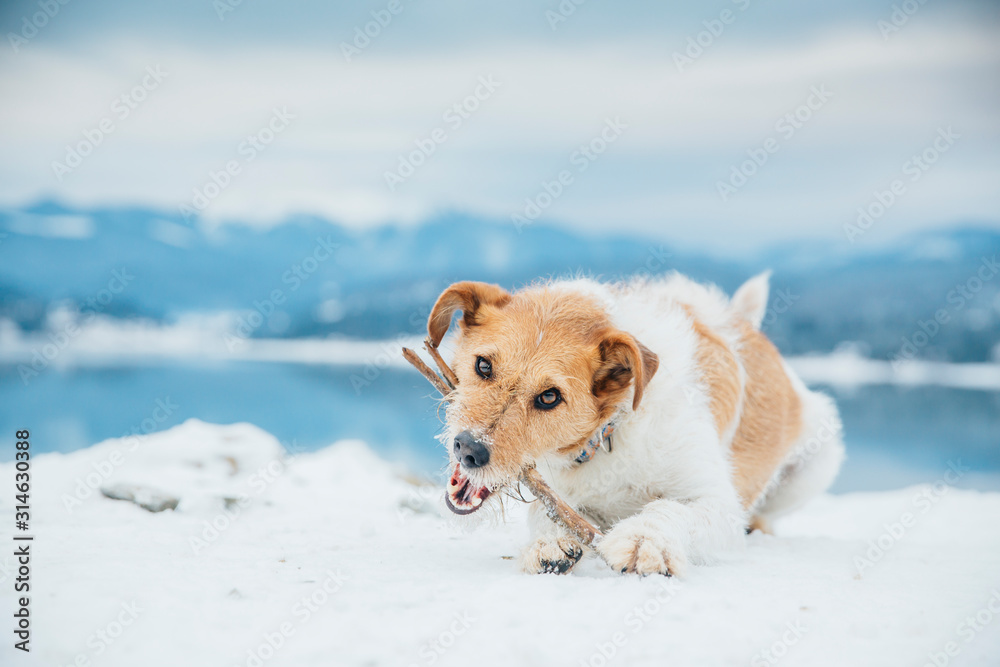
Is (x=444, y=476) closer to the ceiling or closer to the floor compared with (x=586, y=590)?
closer to the ceiling

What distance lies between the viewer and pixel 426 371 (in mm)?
4098

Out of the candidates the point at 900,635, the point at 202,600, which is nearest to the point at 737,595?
the point at 900,635

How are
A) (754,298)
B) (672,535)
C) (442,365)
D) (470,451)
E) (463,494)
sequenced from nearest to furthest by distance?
(470,451), (672,535), (463,494), (442,365), (754,298)

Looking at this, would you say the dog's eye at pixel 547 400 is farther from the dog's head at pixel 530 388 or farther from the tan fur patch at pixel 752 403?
the tan fur patch at pixel 752 403

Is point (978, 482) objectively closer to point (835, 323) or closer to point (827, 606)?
point (827, 606)

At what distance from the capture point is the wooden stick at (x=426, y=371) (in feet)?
13.4

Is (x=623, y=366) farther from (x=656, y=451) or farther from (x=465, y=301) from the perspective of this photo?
(x=465, y=301)

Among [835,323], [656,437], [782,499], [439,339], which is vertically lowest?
[782,499]

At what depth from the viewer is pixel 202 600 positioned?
303 centimetres

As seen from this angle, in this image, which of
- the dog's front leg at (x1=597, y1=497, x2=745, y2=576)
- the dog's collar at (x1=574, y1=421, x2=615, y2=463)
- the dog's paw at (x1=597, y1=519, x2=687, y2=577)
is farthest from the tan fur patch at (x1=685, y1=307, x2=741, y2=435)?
the dog's paw at (x1=597, y1=519, x2=687, y2=577)

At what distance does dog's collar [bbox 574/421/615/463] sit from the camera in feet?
13.2

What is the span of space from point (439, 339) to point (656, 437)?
153 centimetres

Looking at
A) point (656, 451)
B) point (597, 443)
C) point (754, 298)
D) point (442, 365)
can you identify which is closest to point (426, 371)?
point (442, 365)

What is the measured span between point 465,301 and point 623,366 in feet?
3.56
